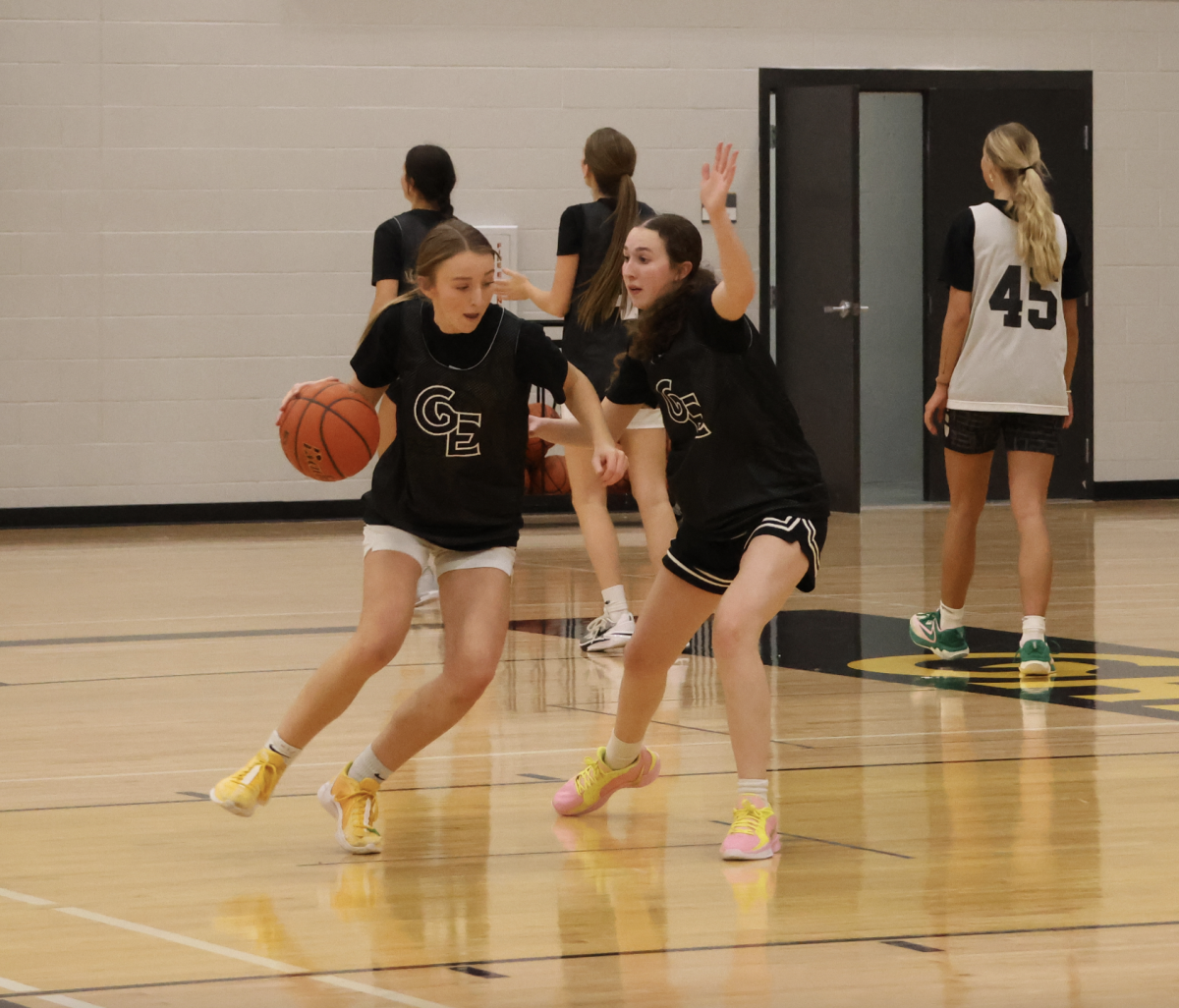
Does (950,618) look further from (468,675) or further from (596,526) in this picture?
(468,675)

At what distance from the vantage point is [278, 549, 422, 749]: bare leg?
3.79 meters

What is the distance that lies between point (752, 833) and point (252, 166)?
8.16m

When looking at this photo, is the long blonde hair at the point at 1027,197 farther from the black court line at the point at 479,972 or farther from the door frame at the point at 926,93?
the door frame at the point at 926,93

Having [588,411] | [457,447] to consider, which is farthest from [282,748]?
[588,411]

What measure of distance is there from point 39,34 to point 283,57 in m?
1.34

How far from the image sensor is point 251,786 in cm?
375

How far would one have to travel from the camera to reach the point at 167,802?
163 inches

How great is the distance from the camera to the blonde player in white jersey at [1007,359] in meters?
5.86

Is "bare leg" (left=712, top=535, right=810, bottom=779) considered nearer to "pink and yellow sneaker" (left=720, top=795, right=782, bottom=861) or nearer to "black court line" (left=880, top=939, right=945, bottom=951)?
"pink and yellow sneaker" (left=720, top=795, right=782, bottom=861)

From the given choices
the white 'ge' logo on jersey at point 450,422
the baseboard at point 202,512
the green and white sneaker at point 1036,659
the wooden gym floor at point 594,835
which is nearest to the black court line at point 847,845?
the wooden gym floor at point 594,835

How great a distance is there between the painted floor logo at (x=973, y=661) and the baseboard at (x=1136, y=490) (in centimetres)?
595

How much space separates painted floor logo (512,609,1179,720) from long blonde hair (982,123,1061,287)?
3.89 feet

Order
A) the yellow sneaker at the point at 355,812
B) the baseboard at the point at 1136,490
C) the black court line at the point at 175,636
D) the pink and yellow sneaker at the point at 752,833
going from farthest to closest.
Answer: the baseboard at the point at 1136,490 < the black court line at the point at 175,636 < the yellow sneaker at the point at 355,812 < the pink and yellow sneaker at the point at 752,833

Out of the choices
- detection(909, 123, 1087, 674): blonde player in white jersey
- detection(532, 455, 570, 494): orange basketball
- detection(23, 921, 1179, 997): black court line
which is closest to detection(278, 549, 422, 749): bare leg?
detection(23, 921, 1179, 997): black court line
